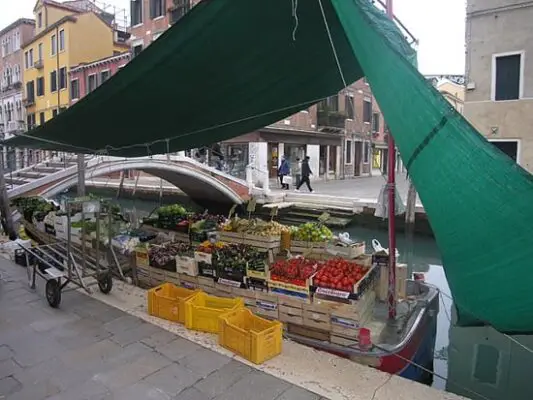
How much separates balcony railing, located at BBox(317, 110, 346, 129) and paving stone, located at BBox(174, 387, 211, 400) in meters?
22.0

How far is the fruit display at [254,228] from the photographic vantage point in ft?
17.3

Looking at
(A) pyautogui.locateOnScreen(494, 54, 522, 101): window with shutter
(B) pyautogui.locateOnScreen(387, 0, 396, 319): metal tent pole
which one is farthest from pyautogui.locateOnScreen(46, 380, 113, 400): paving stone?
(A) pyautogui.locateOnScreen(494, 54, 522, 101): window with shutter

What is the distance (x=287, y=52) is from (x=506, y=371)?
4232mm

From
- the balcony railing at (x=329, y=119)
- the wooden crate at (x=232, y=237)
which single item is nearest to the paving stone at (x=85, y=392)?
the wooden crate at (x=232, y=237)

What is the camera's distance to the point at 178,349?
10.6 ft

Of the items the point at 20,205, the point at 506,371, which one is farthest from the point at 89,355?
the point at 20,205

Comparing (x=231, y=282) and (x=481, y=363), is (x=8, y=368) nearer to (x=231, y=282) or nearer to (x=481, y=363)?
(x=231, y=282)

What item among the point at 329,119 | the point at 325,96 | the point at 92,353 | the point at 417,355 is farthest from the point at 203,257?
the point at 329,119

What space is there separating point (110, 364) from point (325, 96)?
3241mm

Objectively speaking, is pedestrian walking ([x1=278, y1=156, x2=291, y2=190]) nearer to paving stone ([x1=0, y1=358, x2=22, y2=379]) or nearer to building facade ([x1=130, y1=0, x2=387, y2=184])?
building facade ([x1=130, y1=0, x2=387, y2=184])

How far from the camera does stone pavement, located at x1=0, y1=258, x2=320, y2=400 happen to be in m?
2.64

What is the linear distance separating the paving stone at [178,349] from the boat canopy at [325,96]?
1988mm

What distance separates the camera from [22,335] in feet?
11.4

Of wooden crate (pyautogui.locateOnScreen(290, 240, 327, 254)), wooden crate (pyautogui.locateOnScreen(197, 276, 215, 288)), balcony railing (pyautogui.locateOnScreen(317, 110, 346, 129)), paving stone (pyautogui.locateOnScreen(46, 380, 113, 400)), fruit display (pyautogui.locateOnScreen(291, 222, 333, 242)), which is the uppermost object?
balcony railing (pyautogui.locateOnScreen(317, 110, 346, 129))
